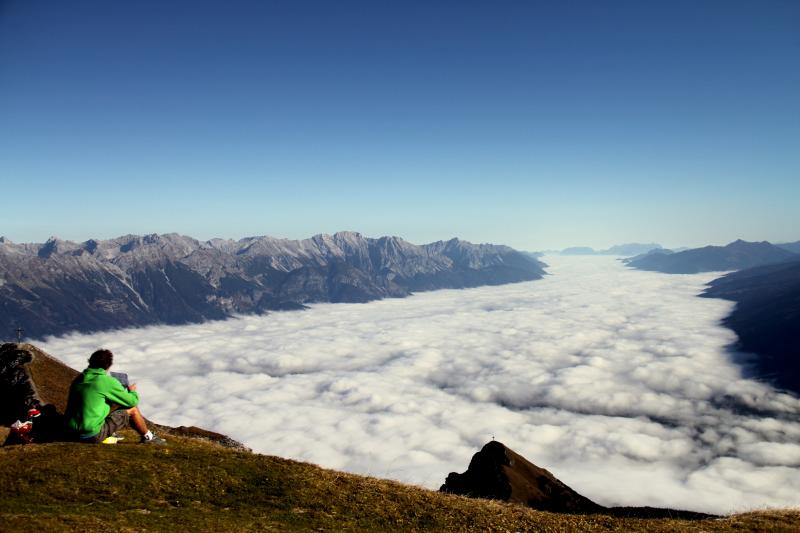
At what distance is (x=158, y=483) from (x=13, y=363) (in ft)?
106

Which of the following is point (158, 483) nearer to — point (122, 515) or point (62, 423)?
point (122, 515)

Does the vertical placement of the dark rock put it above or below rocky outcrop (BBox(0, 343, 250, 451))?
below

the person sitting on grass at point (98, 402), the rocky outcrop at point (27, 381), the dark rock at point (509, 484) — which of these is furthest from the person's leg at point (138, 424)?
the dark rock at point (509, 484)

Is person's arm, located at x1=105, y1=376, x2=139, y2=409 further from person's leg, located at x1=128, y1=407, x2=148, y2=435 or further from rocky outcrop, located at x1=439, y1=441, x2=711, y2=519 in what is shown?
rocky outcrop, located at x1=439, y1=441, x2=711, y2=519

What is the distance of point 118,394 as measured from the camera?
66.5ft

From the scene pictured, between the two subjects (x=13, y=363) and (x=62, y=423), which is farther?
(x=13, y=363)

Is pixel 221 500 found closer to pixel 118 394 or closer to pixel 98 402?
pixel 118 394

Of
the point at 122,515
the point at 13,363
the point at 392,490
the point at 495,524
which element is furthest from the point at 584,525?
the point at 13,363

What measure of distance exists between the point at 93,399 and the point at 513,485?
220ft

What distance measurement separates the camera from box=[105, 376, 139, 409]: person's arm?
19.9 m

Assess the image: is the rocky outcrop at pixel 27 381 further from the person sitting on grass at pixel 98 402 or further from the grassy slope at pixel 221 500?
the grassy slope at pixel 221 500

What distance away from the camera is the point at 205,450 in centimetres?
2623

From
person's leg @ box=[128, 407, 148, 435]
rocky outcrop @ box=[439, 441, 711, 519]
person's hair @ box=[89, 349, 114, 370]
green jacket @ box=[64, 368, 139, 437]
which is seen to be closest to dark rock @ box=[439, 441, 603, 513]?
rocky outcrop @ box=[439, 441, 711, 519]

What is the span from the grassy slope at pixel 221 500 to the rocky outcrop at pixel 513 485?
42.7 metres
